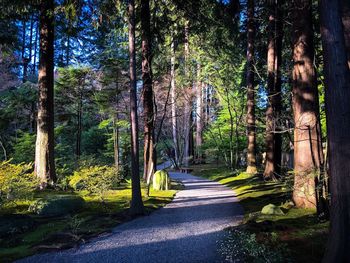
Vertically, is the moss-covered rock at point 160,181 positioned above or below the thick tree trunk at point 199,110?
below

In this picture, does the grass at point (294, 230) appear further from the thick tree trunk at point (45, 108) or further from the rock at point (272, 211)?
the thick tree trunk at point (45, 108)

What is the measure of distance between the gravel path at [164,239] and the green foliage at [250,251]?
0.22 meters

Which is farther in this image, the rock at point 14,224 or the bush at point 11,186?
the bush at point 11,186

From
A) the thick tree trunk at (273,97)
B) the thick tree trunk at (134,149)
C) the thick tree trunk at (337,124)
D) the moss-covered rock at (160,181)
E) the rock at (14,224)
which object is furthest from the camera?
the thick tree trunk at (273,97)

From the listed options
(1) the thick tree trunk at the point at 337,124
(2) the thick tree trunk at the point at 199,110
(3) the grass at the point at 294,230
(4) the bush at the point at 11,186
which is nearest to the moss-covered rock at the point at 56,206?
(4) the bush at the point at 11,186

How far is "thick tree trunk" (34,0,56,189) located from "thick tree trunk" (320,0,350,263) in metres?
9.90

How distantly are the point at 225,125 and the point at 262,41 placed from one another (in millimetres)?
8387

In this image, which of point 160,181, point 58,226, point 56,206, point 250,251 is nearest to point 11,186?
point 56,206

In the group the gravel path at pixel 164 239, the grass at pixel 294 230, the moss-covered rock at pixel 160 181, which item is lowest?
the gravel path at pixel 164 239

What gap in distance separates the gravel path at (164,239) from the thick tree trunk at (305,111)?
5.58ft

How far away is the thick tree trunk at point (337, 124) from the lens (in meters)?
4.01

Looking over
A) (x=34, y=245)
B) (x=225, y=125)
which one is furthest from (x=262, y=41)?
(x=34, y=245)

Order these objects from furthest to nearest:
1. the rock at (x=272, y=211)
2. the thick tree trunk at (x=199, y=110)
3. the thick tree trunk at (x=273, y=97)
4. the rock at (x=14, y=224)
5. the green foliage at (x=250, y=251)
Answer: the thick tree trunk at (x=199, y=110) → the thick tree trunk at (x=273, y=97) → the rock at (x=272, y=211) → the rock at (x=14, y=224) → the green foliage at (x=250, y=251)

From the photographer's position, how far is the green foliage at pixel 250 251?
4887mm
